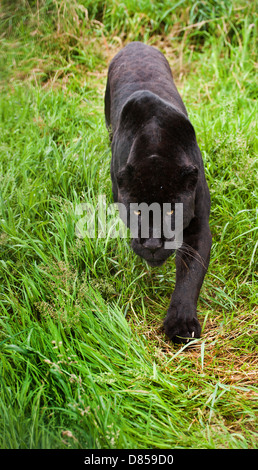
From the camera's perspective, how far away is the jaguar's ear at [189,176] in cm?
262

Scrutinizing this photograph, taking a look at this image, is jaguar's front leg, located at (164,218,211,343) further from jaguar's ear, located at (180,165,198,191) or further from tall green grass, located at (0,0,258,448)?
jaguar's ear, located at (180,165,198,191)

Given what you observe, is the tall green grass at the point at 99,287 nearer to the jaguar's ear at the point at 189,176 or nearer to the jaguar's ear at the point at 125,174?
the jaguar's ear at the point at 125,174

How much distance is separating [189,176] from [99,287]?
1005 millimetres

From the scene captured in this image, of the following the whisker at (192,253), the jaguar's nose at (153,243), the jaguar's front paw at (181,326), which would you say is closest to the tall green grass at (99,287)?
the jaguar's front paw at (181,326)

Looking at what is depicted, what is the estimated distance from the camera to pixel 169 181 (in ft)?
8.59

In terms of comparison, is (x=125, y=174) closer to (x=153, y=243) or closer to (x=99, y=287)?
(x=153, y=243)

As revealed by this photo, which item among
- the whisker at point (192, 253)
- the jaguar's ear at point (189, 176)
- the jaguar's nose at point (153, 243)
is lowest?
the whisker at point (192, 253)

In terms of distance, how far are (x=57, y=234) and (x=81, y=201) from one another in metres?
0.54

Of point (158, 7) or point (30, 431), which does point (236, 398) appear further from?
point (158, 7)

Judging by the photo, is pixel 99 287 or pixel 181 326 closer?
pixel 181 326

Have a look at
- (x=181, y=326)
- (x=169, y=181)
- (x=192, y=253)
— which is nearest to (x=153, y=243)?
(x=169, y=181)

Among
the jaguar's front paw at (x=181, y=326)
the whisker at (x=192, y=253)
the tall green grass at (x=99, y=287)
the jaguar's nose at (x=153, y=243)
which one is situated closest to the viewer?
the tall green grass at (x=99, y=287)

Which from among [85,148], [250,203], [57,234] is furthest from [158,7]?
[57,234]

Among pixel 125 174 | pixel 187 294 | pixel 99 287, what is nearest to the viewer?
pixel 125 174
